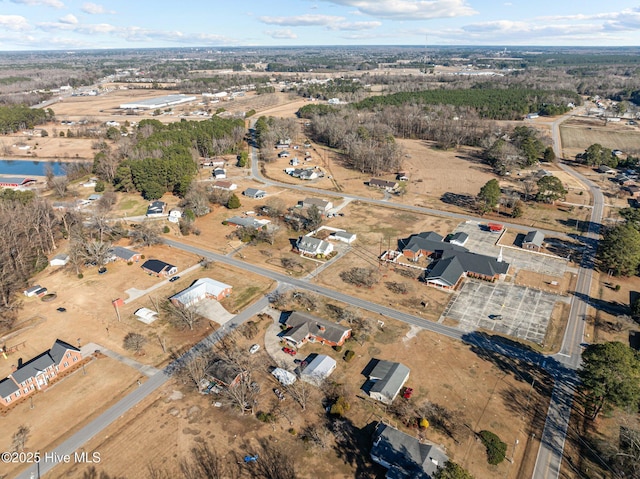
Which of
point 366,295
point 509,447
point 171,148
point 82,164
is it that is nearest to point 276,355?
point 366,295

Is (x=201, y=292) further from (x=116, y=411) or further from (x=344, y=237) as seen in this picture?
(x=344, y=237)

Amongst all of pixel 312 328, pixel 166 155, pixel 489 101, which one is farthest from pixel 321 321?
pixel 489 101

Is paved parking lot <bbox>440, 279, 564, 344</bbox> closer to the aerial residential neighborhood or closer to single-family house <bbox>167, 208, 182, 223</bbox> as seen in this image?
the aerial residential neighborhood

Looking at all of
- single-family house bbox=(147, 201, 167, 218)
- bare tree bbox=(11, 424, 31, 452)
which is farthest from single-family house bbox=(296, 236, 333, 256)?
bare tree bbox=(11, 424, 31, 452)

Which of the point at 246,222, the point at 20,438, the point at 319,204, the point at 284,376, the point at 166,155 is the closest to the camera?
the point at 20,438

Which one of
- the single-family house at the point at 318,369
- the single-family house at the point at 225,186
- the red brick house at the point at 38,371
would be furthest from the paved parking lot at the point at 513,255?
the red brick house at the point at 38,371

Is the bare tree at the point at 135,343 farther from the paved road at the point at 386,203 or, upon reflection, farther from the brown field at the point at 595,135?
the brown field at the point at 595,135

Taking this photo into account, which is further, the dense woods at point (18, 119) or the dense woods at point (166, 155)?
the dense woods at point (18, 119)
